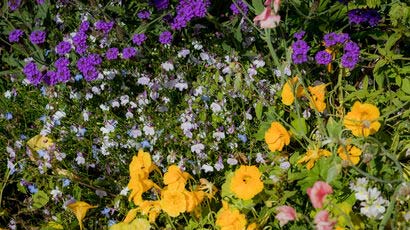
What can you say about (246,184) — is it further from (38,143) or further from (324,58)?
(38,143)

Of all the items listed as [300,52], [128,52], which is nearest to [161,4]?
[128,52]

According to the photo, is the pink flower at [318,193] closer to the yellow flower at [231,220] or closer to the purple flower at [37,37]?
the yellow flower at [231,220]

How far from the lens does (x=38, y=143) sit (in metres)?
3.39

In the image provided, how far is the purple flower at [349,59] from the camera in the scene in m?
2.98

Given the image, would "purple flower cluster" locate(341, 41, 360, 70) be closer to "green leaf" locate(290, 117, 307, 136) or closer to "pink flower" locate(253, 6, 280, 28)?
"green leaf" locate(290, 117, 307, 136)

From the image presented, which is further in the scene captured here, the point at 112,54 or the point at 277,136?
the point at 112,54

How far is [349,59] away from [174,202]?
117 centimetres

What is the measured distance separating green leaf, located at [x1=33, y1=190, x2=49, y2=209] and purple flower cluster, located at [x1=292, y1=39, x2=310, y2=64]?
1458mm

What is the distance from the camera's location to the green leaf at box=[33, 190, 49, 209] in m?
3.13

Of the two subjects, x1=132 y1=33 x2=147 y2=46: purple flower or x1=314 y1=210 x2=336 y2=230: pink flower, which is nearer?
x1=314 y1=210 x2=336 y2=230: pink flower

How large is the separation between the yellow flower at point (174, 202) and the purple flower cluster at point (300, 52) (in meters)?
0.96

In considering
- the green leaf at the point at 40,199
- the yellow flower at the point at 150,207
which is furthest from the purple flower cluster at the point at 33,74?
the yellow flower at the point at 150,207

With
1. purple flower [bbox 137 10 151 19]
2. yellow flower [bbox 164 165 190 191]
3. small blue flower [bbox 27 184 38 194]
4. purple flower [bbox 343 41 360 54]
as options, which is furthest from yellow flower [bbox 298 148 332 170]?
small blue flower [bbox 27 184 38 194]

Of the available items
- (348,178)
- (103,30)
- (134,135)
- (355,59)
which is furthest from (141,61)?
(348,178)
